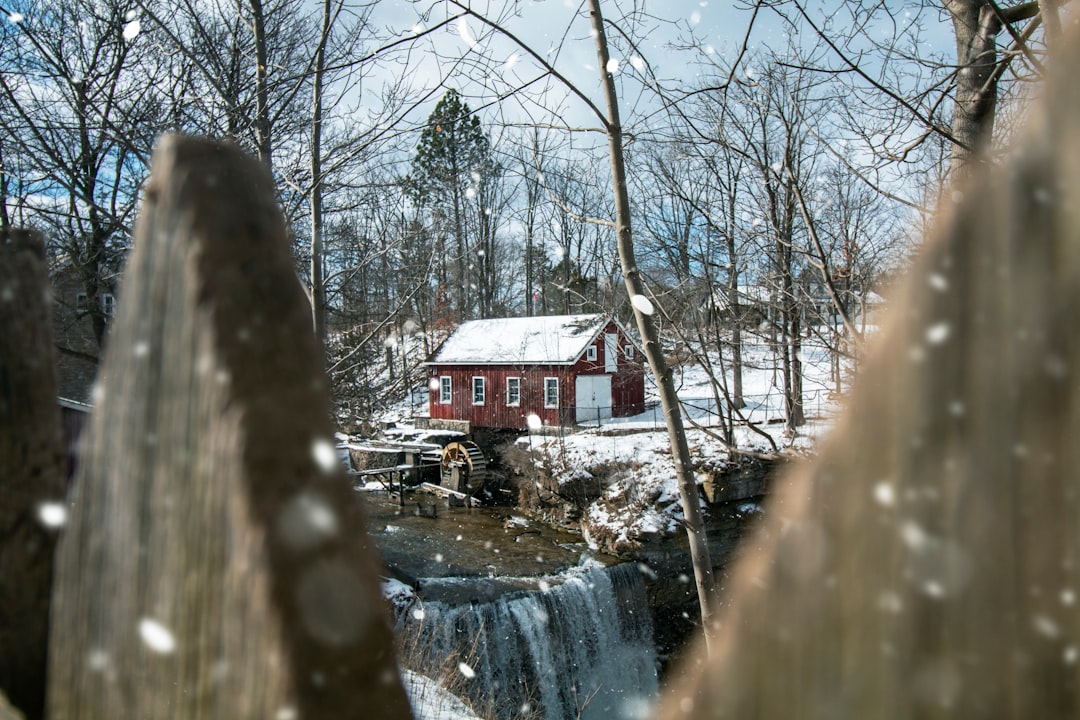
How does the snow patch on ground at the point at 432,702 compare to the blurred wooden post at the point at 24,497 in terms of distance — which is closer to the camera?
the blurred wooden post at the point at 24,497

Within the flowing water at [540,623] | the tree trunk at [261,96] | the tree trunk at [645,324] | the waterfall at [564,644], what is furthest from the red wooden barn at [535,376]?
the tree trunk at [645,324]

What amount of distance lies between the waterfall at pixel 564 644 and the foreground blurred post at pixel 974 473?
38.4 feet

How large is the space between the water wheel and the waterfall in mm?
8487

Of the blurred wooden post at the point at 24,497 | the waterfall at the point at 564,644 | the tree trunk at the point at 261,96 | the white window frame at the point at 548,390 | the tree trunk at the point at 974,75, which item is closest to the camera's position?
the blurred wooden post at the point at 24,497

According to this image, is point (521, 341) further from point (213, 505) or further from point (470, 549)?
point (213, 505)

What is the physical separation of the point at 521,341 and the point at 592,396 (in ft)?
13.2

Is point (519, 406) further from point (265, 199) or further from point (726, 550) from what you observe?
point (265, 199)

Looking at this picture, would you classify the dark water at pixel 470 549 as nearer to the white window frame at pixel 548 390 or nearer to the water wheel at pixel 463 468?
the water wheel at pixel 463 468

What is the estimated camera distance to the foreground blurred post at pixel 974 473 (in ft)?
1.05

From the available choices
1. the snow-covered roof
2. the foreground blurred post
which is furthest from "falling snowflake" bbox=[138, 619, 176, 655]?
the snow-covered roof

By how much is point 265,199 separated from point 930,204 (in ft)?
14.9

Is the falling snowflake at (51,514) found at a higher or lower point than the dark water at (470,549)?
higher

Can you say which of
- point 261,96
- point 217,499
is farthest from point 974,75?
point 217,499

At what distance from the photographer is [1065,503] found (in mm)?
319
